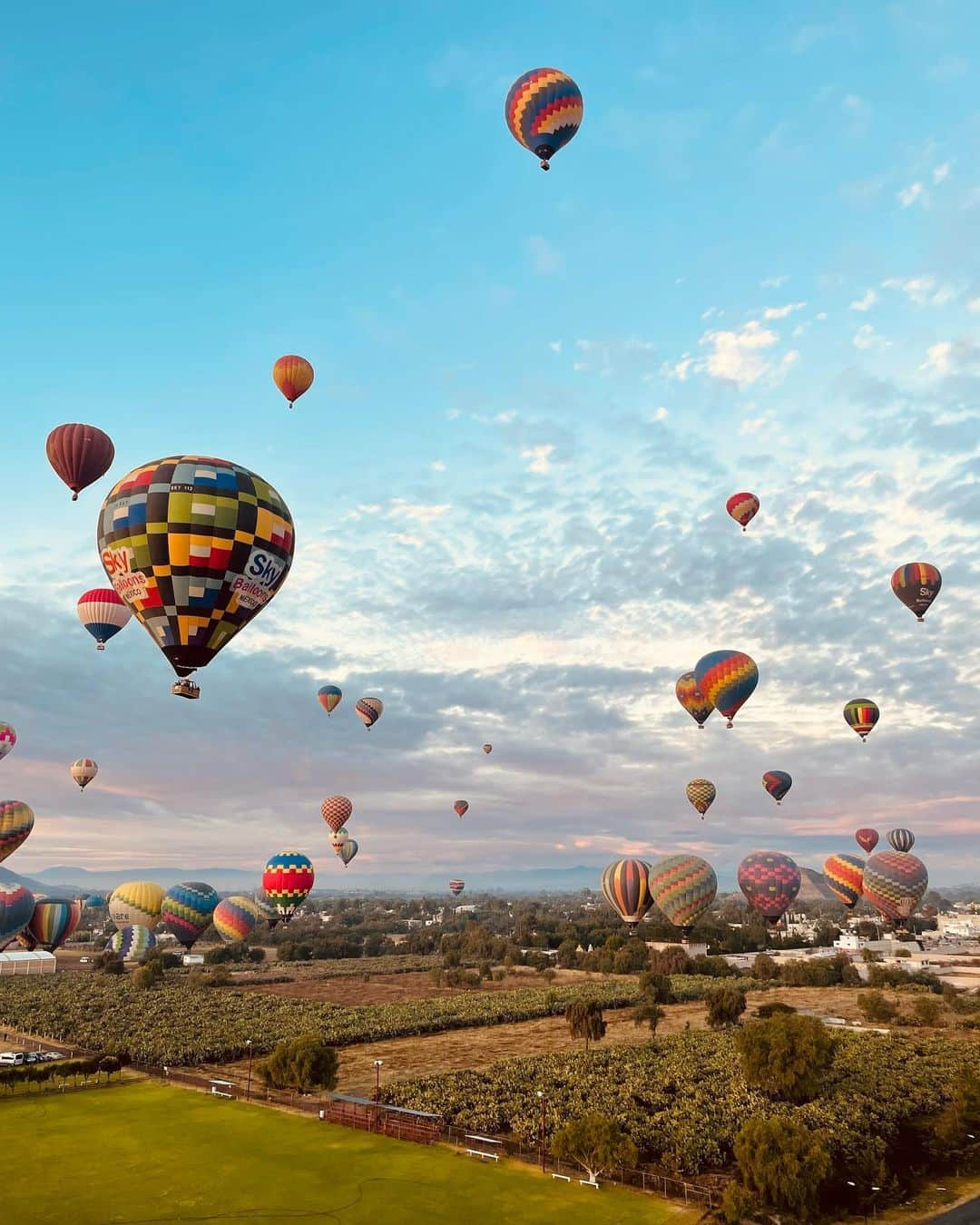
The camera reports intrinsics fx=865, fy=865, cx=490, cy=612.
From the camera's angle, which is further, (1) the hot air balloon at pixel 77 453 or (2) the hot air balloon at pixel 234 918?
(2) the hot air balloon at pixel 234 918

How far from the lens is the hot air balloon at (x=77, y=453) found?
139 feet

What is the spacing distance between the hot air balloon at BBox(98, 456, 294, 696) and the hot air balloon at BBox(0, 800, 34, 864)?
40.3 m

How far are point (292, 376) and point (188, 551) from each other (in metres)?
20.0

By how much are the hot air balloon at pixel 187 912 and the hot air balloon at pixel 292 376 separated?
45273 mm

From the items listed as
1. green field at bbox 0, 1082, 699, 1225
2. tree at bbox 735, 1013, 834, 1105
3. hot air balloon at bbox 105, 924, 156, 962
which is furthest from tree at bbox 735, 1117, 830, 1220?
hot air balloon at bbox 105, 924, 156, 962

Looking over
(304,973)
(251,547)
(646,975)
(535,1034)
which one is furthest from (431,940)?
(251,547)

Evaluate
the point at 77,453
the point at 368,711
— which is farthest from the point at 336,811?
the point at 77,453

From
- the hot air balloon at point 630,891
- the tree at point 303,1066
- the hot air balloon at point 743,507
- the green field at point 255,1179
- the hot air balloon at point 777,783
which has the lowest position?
the green field at point 255,1179

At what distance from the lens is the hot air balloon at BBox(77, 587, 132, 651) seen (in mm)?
53562

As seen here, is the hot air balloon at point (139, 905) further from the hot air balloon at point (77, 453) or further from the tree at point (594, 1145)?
the tree at point (594, 1145)

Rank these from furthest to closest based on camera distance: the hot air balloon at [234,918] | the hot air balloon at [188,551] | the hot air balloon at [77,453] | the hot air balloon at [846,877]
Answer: the hot air balloon at [846,877] < the hot air balloon at [234,918] < the hot air balloon at [77,453] < the hot air balloon at [188,551]

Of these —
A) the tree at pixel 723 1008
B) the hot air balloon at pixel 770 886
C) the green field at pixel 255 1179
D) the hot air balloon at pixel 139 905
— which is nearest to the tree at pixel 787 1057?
the green field at pixel 255 1179

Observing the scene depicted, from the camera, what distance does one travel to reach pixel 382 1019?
69.4 metres

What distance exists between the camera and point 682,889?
60.7m
